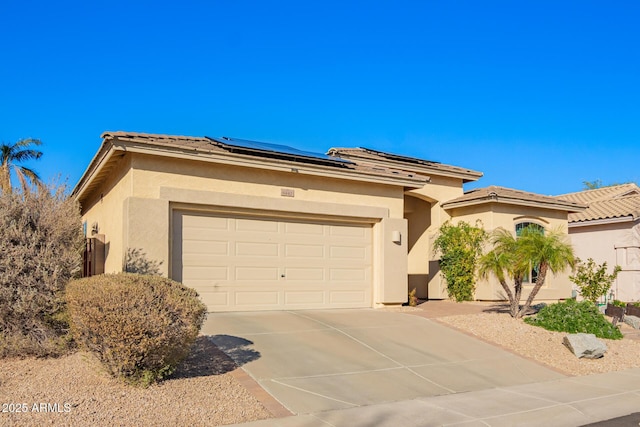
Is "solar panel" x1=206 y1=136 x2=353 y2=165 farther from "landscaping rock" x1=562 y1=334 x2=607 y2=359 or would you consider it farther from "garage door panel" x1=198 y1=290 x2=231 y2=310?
"landscaping rock" x1=562 y1=334 x2=607 y2=359

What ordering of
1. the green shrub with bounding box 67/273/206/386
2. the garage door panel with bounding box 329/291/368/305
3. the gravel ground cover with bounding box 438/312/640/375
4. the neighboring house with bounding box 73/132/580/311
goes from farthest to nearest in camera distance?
the garage door panel with bounding box 329/291/368/305 → the neighboring house with bounding box 73/132/580/311 → the gravel ground cover with bounding box 438/312/640/375 → the green shrub with bounding box 67/273/206/386

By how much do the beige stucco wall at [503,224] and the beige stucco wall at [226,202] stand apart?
161 inches

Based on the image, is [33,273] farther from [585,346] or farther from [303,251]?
[585,346]

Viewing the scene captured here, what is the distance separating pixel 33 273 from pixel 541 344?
9836 mm

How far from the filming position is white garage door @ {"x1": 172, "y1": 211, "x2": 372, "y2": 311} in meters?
13.1

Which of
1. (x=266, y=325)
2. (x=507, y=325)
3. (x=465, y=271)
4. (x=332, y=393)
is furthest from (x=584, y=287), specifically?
(x=332, y=393)

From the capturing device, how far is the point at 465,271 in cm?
1905

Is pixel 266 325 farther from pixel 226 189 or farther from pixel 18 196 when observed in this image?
pixel 18 196

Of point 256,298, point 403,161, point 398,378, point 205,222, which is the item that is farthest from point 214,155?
point 403,161

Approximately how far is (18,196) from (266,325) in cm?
523

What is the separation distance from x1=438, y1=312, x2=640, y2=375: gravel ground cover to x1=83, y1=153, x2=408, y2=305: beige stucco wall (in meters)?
2.52

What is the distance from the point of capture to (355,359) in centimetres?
1028

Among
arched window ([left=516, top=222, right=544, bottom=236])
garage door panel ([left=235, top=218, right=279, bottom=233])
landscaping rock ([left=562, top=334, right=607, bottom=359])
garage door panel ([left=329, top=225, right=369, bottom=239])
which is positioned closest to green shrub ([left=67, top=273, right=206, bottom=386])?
garage door panel ([left=235, top=218, right=279, bottom=233])

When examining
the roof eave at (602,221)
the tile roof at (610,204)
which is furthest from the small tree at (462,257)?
the roof eave at (602,221)
